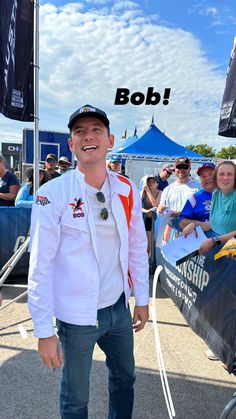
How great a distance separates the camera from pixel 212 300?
229 cm

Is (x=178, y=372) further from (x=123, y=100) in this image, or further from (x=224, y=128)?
(x=123, y=100)

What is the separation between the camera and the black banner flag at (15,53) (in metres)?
4.14

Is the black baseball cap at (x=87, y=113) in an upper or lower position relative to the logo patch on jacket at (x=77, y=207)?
upper

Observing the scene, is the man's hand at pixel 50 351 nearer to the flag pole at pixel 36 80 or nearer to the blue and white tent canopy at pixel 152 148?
the flag pole at pixel 36 80

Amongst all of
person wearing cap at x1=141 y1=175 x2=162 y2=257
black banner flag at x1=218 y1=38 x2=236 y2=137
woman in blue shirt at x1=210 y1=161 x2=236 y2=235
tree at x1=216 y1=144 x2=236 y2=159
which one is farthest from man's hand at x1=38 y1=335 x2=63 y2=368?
tree at x1=216 y1=144 x2=236 y2=159

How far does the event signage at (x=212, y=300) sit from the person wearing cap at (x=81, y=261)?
25.4 inches

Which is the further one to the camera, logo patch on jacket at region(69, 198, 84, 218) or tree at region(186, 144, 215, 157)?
tree at region(186, 144, 215, 157)

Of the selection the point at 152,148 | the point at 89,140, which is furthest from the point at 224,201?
the point at 152,148

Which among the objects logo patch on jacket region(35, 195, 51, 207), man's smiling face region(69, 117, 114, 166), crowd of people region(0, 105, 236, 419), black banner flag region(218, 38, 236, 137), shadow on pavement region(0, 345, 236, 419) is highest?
black banner flag region(218, 38, 236, 137)

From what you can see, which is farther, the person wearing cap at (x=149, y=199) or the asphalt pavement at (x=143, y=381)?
the person wearing cap at (x=149, y=199)

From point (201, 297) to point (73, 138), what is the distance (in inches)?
59.7

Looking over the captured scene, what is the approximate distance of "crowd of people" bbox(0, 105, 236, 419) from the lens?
5.30ft

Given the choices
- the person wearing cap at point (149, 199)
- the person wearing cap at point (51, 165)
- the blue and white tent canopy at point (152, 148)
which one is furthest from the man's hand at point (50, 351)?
the blue and white tent canopy at point (152, 148)

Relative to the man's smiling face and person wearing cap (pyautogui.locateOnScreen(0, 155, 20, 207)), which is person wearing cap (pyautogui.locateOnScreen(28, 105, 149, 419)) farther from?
person wearing cap (pyautogui.locateOnScreen(0, 155, 20, 207))
